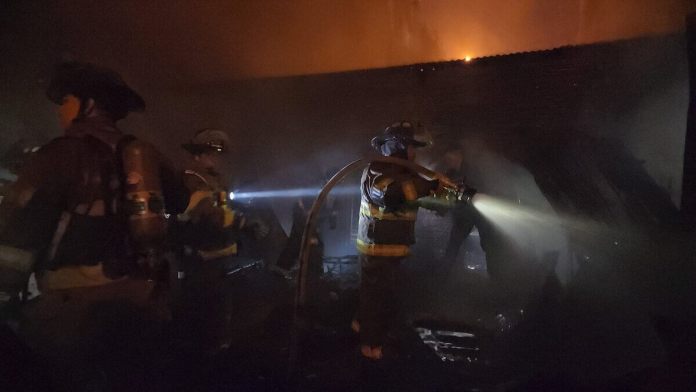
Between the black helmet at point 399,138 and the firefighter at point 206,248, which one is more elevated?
the black helmet at point 399,138

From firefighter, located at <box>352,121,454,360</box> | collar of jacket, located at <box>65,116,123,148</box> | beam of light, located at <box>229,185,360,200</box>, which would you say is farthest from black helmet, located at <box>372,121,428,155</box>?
beam of light, located at <box>229,185,360,200</box>

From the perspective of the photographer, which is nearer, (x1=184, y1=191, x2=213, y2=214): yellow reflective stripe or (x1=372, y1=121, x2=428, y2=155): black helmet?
(x1=184, y1=191, x2=213, y2=214): yellow reflective stripe

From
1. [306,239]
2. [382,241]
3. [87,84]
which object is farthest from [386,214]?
[87,84]

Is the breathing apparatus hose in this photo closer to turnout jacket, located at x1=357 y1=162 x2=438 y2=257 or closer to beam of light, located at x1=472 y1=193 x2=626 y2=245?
turnout jacket, located at x1=357 y1=162 x2=438 y2=257

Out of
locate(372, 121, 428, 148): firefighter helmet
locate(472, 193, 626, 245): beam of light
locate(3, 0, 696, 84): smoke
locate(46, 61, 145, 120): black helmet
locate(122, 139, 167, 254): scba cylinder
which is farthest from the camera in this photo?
locate(3, 0, 696, 84): smoke

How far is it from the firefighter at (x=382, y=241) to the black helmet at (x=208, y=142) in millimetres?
1566

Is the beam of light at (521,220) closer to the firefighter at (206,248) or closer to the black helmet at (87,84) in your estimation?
the firefighter at (206,248)

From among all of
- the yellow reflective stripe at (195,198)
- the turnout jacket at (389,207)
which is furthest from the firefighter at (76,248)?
the turnout jacket at (389,207)

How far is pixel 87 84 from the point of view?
255cm

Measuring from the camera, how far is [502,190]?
6688 mm

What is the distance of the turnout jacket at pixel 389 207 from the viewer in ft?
12.2

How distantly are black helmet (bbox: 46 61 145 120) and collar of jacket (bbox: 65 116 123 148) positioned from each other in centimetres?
16

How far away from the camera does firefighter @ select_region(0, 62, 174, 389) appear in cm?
216

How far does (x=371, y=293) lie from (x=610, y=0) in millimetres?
5467
